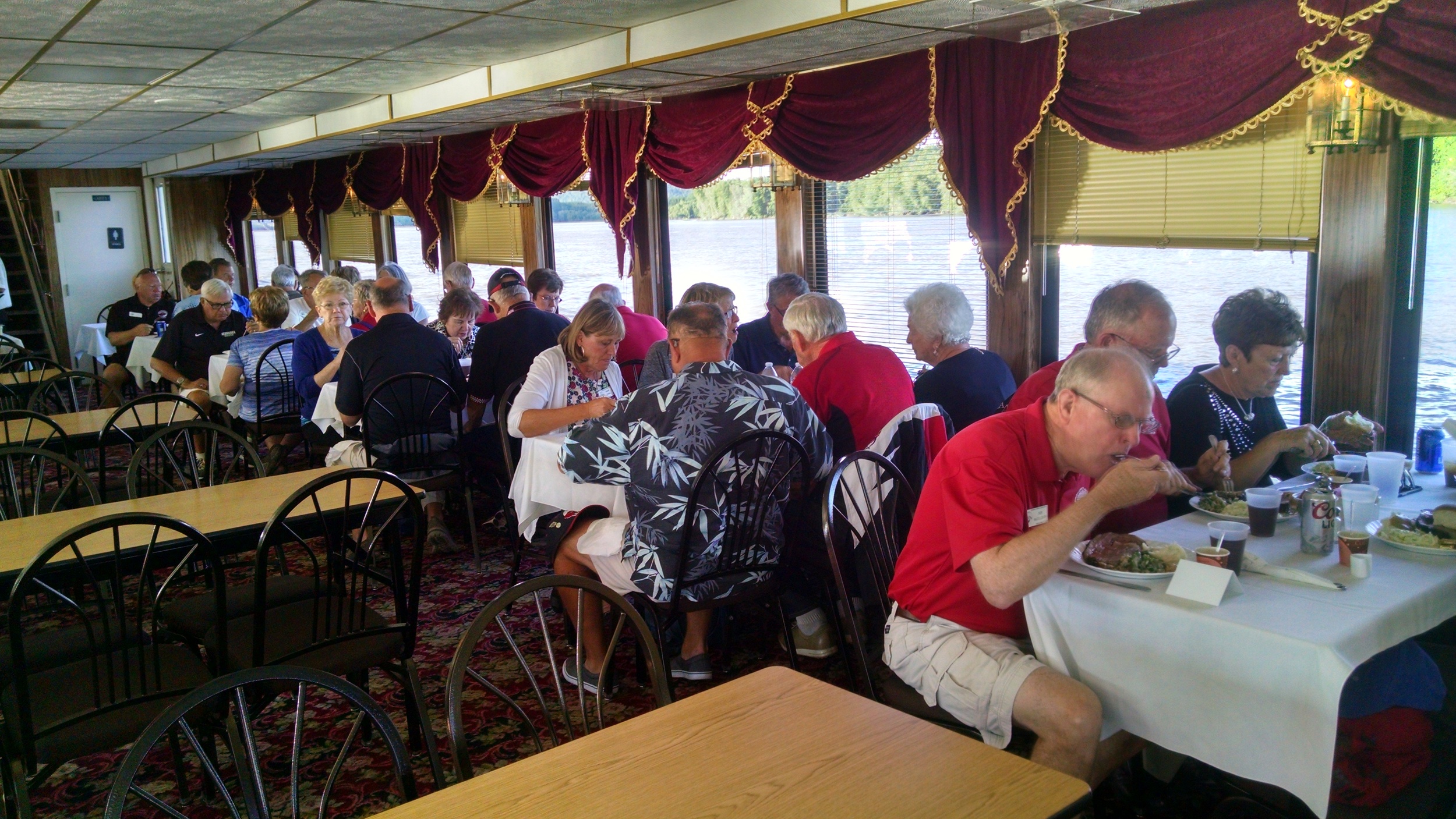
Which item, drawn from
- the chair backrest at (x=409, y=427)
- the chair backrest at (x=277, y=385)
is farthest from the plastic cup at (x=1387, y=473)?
the chair backrest at (x=277, y=385)

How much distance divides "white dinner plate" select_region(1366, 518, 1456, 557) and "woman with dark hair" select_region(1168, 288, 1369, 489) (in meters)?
0.50

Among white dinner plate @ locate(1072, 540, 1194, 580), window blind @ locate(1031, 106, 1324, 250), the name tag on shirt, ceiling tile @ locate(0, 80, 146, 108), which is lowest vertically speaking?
white dinner plate @ locate(1072, 540, 1194, 580)

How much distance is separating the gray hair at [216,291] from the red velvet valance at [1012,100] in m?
2.10

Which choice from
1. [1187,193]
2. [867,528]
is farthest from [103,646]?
[1187,193]

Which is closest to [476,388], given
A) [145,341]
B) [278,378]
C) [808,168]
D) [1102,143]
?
[278,378]

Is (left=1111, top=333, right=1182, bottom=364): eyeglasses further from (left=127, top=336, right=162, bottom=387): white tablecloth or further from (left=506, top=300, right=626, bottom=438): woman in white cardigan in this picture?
(left=127, top=336, right=162, bottom=387): white tablecloth

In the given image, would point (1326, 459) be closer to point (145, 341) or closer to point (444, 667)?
point (444, 667)

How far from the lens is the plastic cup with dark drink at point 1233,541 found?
2059mm

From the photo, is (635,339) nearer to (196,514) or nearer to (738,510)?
(738,510)

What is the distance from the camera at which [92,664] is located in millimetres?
2197

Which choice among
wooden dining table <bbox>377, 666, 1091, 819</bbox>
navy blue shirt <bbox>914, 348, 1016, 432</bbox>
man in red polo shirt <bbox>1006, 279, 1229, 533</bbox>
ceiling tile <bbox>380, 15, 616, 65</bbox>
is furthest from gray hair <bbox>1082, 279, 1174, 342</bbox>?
ceiling tile <bbox>380, 15, 616, 65</bbox>

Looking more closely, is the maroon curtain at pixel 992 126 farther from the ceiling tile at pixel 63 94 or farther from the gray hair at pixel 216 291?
the ceiling tile at pixel 63 94

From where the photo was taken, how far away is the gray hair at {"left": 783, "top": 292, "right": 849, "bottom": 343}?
3.67 metres

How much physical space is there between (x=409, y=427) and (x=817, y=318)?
1862mm
